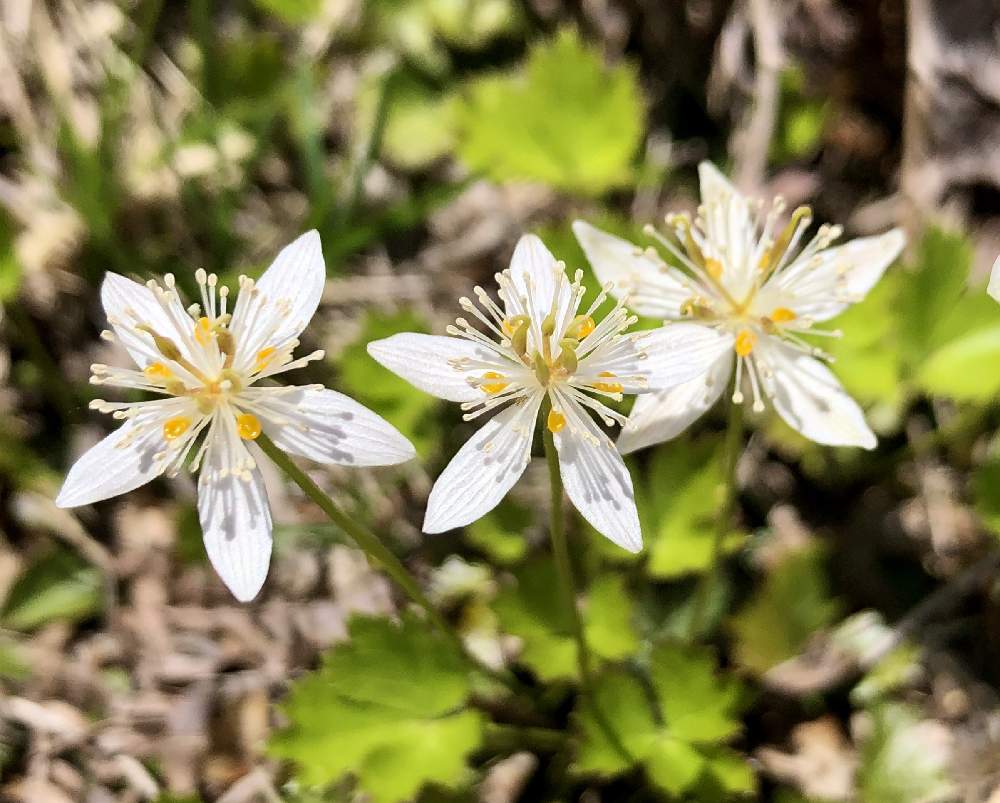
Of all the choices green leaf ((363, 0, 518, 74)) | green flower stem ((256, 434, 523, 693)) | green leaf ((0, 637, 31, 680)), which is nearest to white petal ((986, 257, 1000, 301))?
green flower stem ((256, 434, 523, 693))

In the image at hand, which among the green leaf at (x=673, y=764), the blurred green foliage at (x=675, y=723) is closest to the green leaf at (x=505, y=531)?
the blurred green foliage at (x=675, y=723)

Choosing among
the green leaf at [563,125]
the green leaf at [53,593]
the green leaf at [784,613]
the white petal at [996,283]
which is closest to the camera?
the white petal at [996,283]

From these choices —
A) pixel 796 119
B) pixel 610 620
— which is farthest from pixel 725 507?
pixel 796 119

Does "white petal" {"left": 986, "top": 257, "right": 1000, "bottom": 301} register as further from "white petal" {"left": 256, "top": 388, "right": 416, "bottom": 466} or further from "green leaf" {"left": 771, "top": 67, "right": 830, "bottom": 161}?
"green leaf" {"left": 771, "top": 67, "right": 830, "bottom": 161}

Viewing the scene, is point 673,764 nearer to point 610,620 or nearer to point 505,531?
point 610,620

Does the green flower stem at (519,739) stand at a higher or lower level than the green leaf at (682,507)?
lower

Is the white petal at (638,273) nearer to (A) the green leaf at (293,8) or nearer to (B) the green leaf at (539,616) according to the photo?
(B) the green leaf at (539,616)

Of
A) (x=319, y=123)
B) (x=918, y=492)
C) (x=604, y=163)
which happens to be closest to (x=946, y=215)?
(x=918, y=492)
